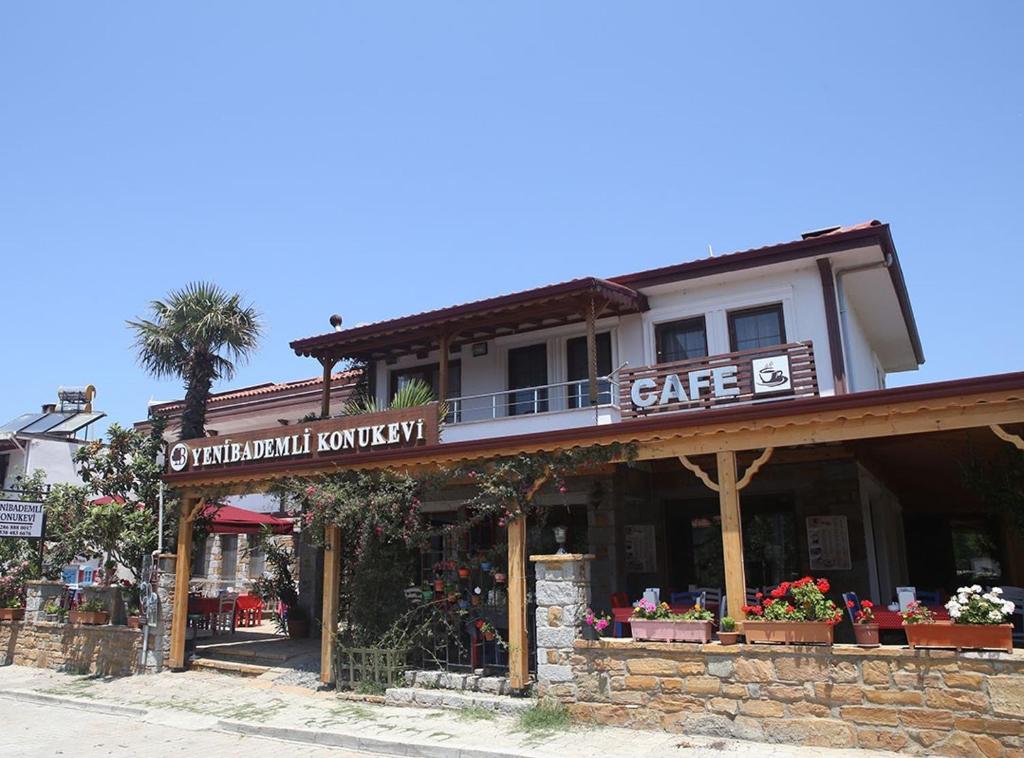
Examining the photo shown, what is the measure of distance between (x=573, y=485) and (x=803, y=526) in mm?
4033

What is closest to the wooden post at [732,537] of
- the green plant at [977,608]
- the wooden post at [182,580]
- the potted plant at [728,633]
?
the potted plant at [728,633]

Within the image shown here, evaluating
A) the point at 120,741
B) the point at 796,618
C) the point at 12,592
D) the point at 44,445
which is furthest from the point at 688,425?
the point at 44,445

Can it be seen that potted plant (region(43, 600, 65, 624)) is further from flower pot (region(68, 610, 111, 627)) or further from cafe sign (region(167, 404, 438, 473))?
cafe sign (region(167, 404, 438, 473))

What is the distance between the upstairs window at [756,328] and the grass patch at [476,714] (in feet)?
25.8

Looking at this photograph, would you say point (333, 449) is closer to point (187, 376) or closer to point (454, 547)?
point (454, 547)

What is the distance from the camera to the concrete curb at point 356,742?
8.62m

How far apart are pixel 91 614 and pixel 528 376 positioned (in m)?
10.2

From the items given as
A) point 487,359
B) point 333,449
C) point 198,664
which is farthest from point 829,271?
point 198,664

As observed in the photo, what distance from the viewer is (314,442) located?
13.6m

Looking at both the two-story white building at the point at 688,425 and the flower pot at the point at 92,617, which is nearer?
the two-story white building at the point at 688,425

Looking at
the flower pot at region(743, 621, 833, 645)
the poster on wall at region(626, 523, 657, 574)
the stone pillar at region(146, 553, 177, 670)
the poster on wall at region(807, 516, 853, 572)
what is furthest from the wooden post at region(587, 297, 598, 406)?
the stone pillar at region(146, 553, 177, 670)

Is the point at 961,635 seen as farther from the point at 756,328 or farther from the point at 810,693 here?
the point at 756,328

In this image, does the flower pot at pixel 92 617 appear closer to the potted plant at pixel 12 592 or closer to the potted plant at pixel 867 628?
the potted plant at pixel 12 592

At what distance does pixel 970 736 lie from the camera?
25.3ft
